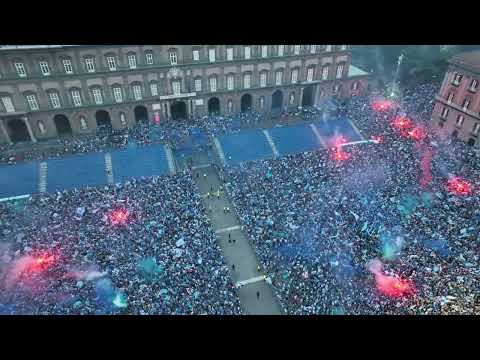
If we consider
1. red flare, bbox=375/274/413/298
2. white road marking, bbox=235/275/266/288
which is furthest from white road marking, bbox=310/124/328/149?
white road marking, bbox=235/275/266/288

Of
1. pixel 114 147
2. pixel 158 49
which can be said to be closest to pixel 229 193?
pixel 114 147

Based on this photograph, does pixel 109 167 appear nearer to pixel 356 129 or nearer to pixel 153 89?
pixel 153 89

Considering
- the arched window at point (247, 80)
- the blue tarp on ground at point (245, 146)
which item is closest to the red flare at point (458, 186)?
the blue tarp on ground at point (245, 146)

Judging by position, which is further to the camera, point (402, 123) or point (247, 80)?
point (247, 80)

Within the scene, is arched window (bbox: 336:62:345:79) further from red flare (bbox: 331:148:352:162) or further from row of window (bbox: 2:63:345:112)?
red flare (bbox: 331:148:352:162)

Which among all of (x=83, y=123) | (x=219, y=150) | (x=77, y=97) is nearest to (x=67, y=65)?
(x=77, y=97)

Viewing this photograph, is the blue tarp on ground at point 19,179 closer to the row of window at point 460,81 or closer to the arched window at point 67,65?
the arched window at point 67,65

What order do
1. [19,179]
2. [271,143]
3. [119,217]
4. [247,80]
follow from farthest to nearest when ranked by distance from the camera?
[247,80] < [271,143] < [19,179] < [119,217]
